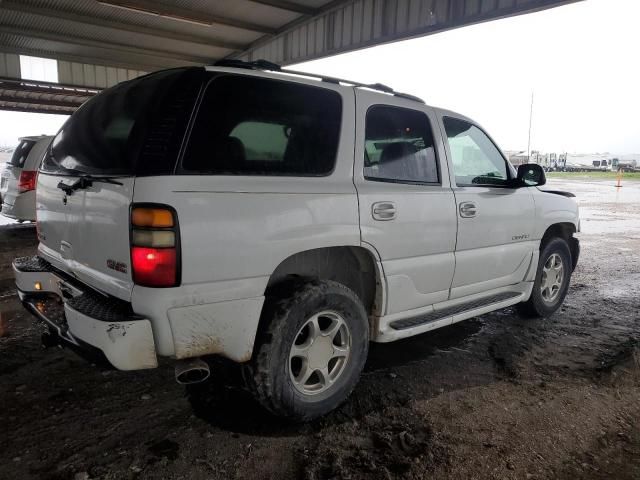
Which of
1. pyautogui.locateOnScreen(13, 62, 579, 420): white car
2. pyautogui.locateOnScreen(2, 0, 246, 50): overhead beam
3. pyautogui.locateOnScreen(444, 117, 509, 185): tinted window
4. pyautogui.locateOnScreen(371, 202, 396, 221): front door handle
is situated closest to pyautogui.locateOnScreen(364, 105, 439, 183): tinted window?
pyautogui.locateOnScreen(13, 62, 579, 420): white car

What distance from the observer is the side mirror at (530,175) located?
3920 mm

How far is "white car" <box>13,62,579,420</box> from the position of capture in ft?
6.97

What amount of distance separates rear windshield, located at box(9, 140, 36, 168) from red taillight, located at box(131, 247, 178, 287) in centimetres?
731

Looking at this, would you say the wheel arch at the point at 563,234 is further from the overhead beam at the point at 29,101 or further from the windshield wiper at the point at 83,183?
the overhead beam at the point at 29,101

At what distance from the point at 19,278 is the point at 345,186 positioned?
2.14m

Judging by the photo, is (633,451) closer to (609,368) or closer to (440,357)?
(609,368)

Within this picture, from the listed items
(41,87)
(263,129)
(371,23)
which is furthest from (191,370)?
(41,87)

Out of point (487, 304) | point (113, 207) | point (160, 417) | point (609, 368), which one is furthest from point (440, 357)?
point (113, 207)

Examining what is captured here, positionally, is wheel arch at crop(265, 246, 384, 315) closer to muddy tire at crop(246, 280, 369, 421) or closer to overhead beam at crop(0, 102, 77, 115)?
muddy tire at crop(246, 280, 369, 421)

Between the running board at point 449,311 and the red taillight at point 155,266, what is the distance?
1.55m

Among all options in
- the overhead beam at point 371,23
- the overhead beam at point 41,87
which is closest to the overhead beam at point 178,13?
the overhead beam at point 371,23

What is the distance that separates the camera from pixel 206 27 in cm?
1191

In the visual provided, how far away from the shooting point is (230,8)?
419 inches

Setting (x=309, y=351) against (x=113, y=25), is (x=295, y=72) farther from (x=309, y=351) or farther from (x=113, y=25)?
(x=113, y=25)
